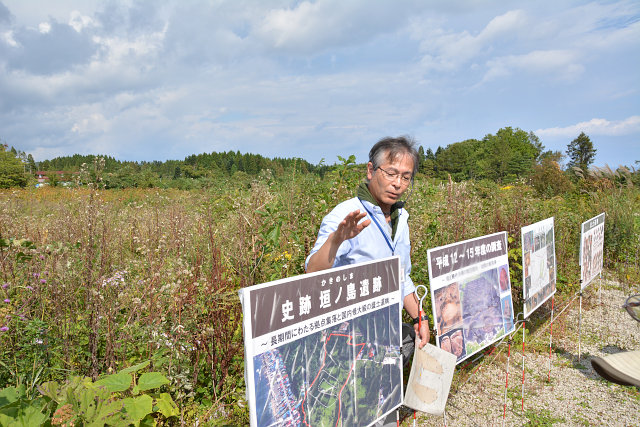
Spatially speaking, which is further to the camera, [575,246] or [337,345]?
[575,246]

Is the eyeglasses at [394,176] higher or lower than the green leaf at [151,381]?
higher

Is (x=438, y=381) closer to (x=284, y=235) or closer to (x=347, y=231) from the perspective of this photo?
(x=347, y=231)

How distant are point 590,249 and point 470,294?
3.03 metres

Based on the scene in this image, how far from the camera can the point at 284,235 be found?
Result: 3.65m

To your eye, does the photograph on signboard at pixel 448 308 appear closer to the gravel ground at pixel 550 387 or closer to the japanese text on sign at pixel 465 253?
the japanese text on sign at pixel 465 253

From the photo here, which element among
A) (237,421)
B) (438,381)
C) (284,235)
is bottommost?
(237,421)

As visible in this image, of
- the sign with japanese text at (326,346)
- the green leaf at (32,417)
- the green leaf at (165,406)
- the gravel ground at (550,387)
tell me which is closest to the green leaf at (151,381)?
the green leaf at (165,406)

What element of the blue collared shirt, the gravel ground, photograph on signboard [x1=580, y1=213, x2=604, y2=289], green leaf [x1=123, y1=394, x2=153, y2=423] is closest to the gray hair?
the blue collared shirt

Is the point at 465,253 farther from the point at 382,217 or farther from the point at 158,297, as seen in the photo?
the point at 158,297

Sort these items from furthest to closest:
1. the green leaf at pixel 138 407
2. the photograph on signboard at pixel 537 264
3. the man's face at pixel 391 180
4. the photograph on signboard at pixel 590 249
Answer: the photograph on signboard at pixel 590 249
the photograph on signboard at pixel 537 264
the man's face at pixel 391 180
the green leaf at pixel 138 407

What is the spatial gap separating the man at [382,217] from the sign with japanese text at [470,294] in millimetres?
282

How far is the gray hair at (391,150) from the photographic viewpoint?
7.79 feet

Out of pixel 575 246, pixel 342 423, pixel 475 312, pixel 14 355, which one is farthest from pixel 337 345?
pixel 575 246

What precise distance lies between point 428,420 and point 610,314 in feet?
13.7
